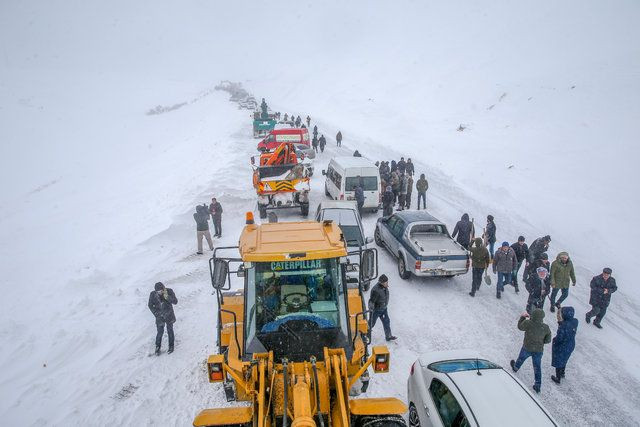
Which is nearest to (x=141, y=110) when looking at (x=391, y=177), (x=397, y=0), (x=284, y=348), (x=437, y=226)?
(x=391, y=177)

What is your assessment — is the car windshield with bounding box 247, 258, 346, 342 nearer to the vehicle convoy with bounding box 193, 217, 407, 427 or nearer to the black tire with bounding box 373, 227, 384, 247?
the vehicle convoy with bounding box 193, 217, 407, 427

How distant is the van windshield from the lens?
52.3ft

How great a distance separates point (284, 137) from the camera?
25844 millimetres

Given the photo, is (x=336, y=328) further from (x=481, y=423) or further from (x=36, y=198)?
(x=36, y=198)

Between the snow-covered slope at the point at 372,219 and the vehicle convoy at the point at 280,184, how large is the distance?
1.62 m

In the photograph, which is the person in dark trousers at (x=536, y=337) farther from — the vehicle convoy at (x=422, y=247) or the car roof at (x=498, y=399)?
the vehicle convoy at (x=422, y=247)

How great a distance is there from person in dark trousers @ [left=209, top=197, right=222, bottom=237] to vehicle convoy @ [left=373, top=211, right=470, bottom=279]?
17.9 feet

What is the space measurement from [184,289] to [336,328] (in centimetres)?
648

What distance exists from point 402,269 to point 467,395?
6311 mm

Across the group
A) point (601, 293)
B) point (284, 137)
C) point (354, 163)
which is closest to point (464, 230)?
point (601, 293)

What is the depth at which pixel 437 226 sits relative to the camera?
1192 cm

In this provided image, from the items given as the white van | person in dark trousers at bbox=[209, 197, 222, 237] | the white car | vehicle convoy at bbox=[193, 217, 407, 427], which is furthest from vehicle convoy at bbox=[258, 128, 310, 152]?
the white car

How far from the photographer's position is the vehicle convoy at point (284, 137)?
2499 cm

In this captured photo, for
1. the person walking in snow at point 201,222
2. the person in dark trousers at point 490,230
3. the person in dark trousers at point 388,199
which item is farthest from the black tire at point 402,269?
the person walking in snow at point 201,222
